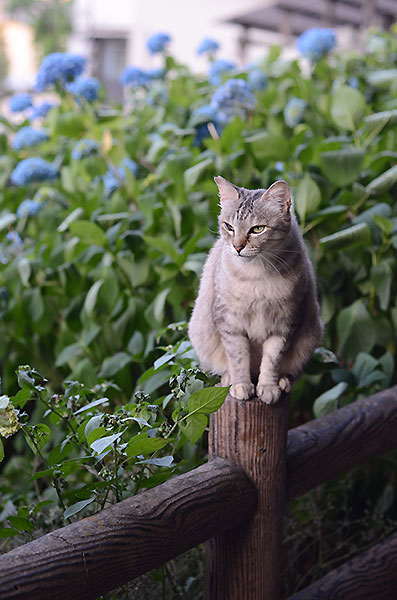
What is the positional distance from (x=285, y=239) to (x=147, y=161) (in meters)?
1.98

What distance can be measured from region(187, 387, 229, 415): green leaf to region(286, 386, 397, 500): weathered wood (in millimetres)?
344

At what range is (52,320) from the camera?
9.09 feet

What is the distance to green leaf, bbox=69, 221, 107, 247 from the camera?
7.74 feet

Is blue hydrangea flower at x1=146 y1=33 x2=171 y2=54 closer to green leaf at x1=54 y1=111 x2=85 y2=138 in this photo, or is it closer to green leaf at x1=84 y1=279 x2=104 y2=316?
green leaf at x1=54 y1=111 x2=85 y2=138

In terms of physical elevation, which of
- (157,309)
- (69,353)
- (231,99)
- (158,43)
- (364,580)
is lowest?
(364,580)

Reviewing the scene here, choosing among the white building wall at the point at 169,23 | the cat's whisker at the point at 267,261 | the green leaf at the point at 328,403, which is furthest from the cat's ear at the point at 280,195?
the white building wall at the point at 169,23

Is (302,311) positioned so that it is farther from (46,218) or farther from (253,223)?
(46,218)

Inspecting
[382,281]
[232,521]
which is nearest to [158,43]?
[382,281]

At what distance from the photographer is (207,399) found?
1.32m

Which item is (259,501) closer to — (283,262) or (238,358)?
(238,358)

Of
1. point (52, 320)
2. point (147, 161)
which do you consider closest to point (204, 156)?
point (147, 161)

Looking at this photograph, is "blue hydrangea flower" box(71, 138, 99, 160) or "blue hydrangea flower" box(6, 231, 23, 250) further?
"blue hydrangea flower" box(71, 138, 99, 160)

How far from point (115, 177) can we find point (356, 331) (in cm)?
134

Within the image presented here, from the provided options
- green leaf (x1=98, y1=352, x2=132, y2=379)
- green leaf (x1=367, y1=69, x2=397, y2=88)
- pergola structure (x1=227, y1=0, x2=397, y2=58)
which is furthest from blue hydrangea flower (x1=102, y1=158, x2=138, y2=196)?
pergola structure (x1=227, y1=0, x2=397, y2=58)
